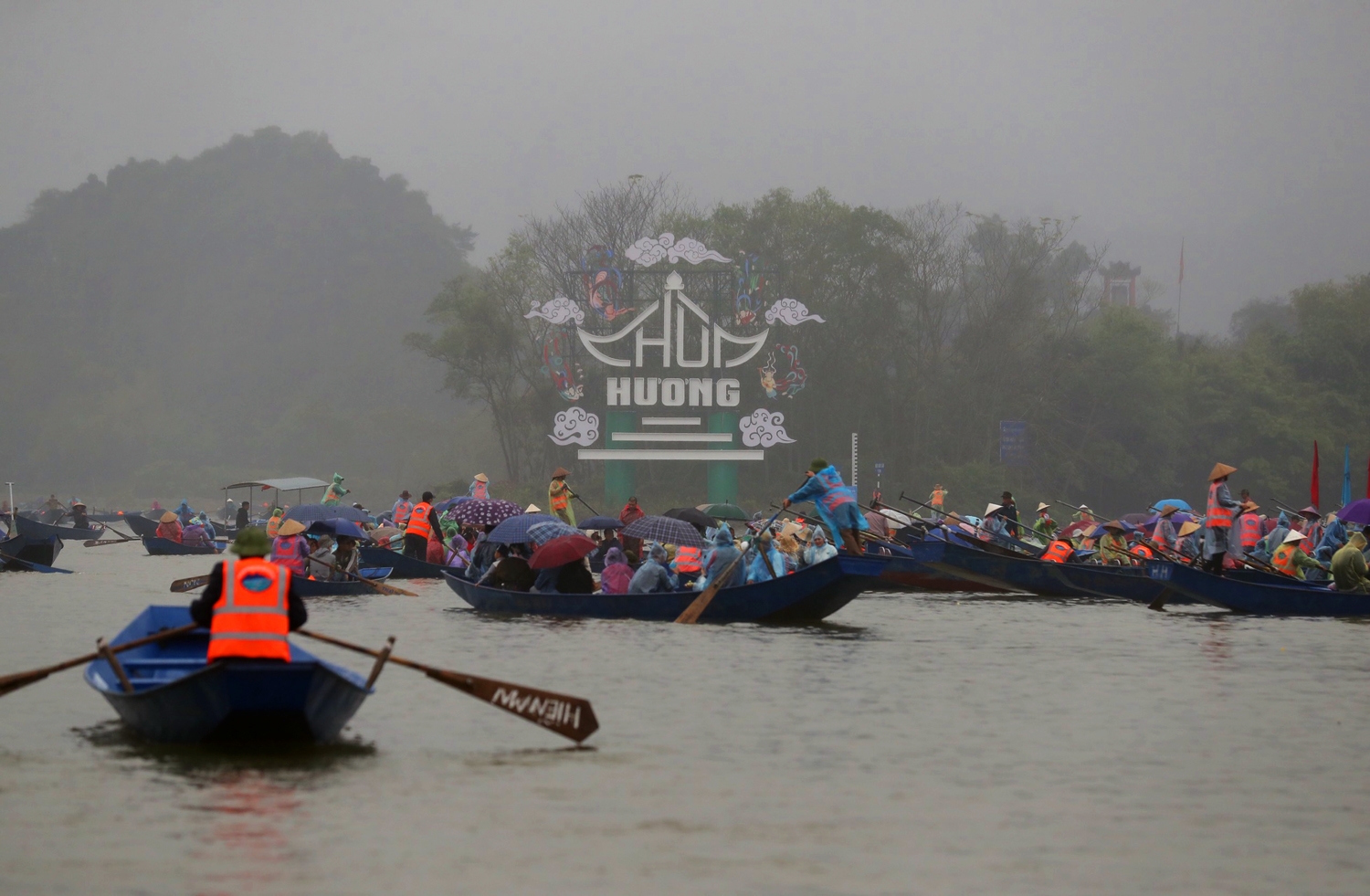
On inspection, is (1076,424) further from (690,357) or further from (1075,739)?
(1075,739)

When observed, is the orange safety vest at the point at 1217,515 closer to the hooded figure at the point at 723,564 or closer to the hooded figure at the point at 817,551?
the hooded figure at the point at 817,551

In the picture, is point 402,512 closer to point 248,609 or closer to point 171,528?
point 171,528

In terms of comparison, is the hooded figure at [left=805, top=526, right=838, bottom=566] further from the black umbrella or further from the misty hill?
the misty hill

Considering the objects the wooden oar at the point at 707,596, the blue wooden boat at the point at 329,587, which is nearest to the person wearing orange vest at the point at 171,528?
the blue wooden boat at the point at 329,587

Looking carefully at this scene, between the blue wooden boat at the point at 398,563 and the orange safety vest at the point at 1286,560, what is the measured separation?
525 inches

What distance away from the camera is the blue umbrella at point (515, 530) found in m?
21.0

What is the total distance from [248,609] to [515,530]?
431 inches

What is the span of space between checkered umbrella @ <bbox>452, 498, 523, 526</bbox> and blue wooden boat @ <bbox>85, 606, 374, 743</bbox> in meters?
13.8

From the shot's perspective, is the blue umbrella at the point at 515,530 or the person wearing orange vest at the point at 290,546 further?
the person wearing orange vest at the point at 290,546

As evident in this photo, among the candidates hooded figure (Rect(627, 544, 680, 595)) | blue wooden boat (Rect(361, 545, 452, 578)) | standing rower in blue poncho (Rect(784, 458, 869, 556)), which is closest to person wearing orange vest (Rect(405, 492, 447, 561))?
blue wooden boat (Rect(361, 545, 452, 578))

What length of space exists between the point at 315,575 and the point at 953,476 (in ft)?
136

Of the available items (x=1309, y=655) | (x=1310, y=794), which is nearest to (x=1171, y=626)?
(x=1309, y=655)

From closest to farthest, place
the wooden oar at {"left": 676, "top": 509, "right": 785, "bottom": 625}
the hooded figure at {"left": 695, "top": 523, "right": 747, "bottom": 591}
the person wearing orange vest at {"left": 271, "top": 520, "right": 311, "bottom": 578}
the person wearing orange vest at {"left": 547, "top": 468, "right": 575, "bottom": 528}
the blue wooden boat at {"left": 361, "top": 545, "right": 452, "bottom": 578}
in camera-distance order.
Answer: the wooden oar at {"left": 676, "top": 509, "right": 785, "bottom": 625} < the hooded figure at {"left": 695, "top": 523, "right": 747, "bottom": 591} < the person wearing orange vest at {"left": 271, "top": 520, "right": 311, "bottom": 578} < the blue wooden boat at {"left": 361, "top": 545, "right": 452, "bottom": 578} < the person wearing orange vest at {"left": 547, "top": 468, "right": 575, "bottom": 528}

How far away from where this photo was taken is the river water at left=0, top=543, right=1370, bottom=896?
7980mm
